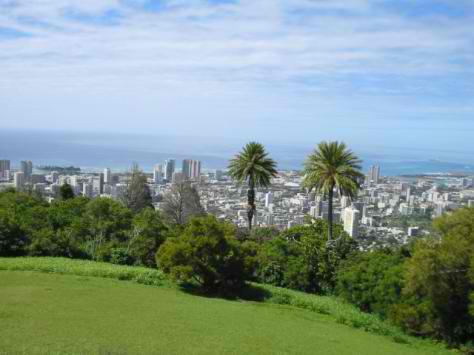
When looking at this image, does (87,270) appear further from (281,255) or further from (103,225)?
(281,255)

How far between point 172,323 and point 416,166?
8484cm

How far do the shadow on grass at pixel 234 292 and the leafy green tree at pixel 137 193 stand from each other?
67.1ft

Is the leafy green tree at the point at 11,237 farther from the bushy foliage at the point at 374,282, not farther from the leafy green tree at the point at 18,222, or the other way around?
the bushy foliage at the point at 374,282

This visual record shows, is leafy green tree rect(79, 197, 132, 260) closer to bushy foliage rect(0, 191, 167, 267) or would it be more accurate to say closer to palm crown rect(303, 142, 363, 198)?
bushy foliage rect(0, 191, 167, 267)

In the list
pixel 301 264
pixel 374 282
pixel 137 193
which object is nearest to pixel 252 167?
pixel 301 264

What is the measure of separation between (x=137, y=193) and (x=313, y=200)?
16.5m

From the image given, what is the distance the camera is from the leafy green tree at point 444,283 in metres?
16.9

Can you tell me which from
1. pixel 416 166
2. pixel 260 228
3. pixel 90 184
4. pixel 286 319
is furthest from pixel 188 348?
pixel 416 166

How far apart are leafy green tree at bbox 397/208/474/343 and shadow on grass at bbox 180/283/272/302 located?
17.4ft

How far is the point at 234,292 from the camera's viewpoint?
20.9m

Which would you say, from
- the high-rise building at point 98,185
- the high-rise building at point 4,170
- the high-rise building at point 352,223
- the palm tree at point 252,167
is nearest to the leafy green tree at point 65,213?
the palm tree at point 252,167

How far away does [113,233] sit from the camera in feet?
87.6

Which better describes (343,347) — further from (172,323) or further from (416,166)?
(416,166)

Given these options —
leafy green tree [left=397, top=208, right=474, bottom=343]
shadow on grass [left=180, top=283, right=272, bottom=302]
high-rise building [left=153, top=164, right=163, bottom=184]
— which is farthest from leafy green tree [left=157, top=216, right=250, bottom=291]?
high-rise building [left=153, top=164, right=163, bottom=184]
